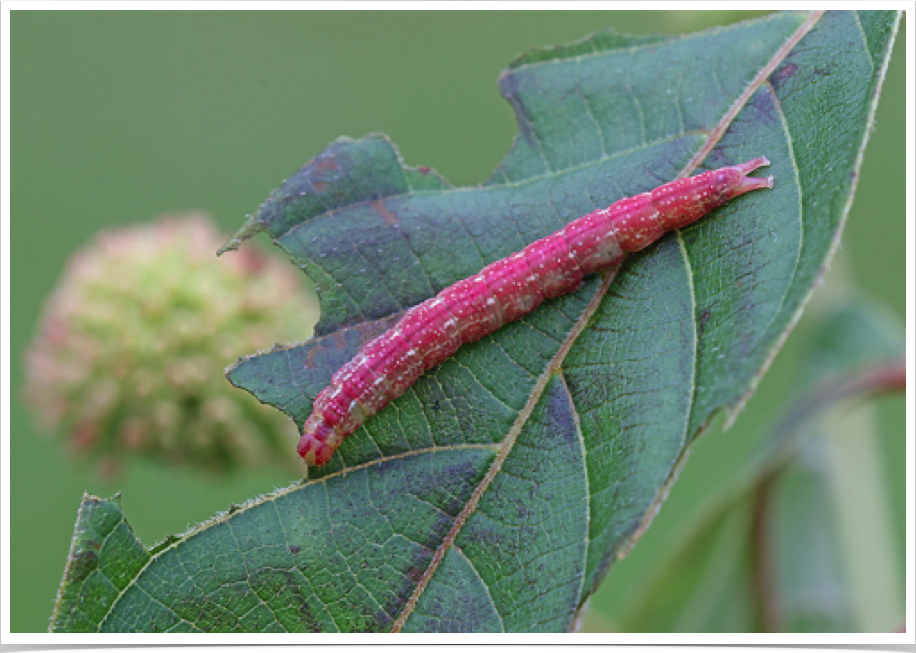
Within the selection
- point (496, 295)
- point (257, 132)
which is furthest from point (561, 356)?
point (257, 132)

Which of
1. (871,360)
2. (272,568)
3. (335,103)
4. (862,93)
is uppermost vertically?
(335,103)

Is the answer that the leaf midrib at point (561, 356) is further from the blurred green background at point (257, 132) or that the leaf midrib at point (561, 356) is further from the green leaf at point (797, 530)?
the blurred green background at point (257, 132)

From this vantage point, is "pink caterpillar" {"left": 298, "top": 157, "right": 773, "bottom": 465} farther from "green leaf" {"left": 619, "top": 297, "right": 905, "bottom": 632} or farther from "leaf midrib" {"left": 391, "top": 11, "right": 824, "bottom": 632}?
"green leaf" {"left": 619, "top": 297, "right": 905, "bottom": 632}

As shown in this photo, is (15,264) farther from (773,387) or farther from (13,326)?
(773,387)

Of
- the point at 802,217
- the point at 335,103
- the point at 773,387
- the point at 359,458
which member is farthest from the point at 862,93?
the point at 335,103

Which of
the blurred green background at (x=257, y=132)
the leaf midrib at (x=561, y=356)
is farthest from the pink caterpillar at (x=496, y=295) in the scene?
the blurred green background at (x=257, y=132)
